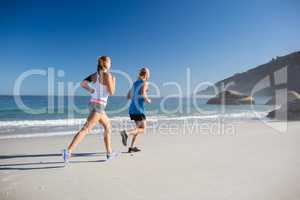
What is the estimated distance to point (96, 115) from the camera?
4.36 meters

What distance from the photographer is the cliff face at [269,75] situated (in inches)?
3499

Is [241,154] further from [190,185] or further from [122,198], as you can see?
[122,198]

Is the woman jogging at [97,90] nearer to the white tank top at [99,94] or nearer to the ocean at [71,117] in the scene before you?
the white tank top at [99,94]

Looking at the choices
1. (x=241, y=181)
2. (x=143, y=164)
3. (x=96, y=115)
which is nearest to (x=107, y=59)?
(x=96, y=115)

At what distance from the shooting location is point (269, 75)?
98.5 meters

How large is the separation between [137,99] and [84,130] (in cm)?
159

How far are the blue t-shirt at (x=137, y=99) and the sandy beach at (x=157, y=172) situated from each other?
93 centimetres

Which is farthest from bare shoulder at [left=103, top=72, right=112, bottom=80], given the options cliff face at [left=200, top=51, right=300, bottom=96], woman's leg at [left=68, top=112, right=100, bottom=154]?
cliff face at [left=200, top=51, right=300, bottom=96]

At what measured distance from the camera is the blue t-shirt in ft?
18.0

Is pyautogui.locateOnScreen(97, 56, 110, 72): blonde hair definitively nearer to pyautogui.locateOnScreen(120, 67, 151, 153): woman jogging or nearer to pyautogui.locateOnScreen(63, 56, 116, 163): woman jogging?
pyautogui.locateOnScreen(63, 56, 116, 163): woman jogging

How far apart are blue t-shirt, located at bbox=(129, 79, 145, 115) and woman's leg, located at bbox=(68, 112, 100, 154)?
129cm

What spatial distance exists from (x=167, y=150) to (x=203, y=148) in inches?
35.1

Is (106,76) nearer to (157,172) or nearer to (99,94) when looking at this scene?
(99,94)

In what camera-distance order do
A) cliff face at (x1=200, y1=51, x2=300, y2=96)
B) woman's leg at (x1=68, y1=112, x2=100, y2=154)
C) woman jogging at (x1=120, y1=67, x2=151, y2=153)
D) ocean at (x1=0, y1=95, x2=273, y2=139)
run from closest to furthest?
woman's leg at (x1=68, y1=112, x2=100, y2=154) → woman jogging at (x1=120, y1=67, x2=151, y2=153) → ocean at (x1=0, y1=95, x2=273, y2=139) → cliff face at (x1=200, y1=51, x2=300, y2=96)
